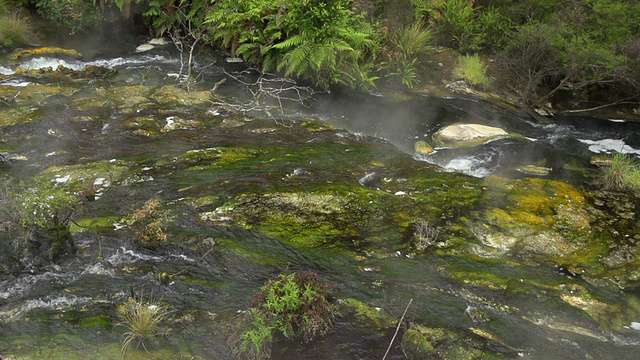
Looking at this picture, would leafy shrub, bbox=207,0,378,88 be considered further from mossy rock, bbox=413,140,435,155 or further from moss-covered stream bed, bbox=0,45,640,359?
mossy rock, bbox=413,140,435,155

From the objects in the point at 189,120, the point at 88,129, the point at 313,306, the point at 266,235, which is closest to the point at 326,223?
the point at 266,235

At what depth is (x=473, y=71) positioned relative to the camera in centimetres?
1234

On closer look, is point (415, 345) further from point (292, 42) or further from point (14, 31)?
point (14, 31)

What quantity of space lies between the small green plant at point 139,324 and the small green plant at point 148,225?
1.10 metres

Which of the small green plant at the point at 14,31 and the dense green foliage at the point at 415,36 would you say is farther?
the small green plant at the point at 14,31

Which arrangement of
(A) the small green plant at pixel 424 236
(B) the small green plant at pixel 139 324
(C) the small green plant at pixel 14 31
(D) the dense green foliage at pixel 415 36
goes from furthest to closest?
(C) the small green plant at pixel 14 31 → (D) the dense green foliage at pixel 415 36 → (A) the small green plant at pixel 424 236 → (B) the small green plant at pixel 139 324

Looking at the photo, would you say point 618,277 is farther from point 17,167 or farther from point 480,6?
point 480,6

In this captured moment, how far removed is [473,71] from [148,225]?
945 cm

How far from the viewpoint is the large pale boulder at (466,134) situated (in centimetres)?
1004

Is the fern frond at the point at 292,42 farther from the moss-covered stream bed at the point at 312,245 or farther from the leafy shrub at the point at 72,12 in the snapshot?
the leafy shrub at the point at 72,12

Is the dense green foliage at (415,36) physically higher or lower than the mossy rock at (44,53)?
higher

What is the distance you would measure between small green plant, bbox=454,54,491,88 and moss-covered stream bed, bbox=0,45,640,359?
2.89 m

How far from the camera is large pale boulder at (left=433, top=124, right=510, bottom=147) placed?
10.0 m

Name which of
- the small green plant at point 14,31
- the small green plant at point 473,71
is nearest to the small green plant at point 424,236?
the small green plant at point 473,71
